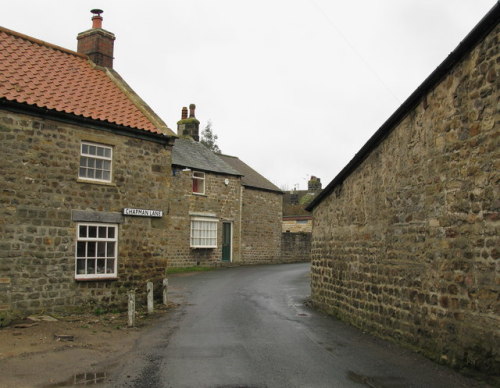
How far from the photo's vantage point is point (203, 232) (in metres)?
29.0

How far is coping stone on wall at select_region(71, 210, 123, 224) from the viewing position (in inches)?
507

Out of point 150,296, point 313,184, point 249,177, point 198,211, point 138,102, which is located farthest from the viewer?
point 313,184

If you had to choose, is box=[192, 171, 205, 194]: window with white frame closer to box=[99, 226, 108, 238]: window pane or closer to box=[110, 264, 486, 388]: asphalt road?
box=[110, 264, 486, 388]: asphalt road

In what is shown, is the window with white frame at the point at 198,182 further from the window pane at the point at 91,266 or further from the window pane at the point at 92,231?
the window pane at the point at 91,266

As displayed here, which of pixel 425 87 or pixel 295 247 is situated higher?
pixel 425 87

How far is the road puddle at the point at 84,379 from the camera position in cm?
706

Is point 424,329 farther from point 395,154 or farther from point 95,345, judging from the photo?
point 95,345

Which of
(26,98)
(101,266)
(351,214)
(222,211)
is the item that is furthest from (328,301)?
(222,211)

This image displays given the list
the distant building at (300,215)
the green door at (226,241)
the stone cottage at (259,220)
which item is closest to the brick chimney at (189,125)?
the stone cottage at (259,220)

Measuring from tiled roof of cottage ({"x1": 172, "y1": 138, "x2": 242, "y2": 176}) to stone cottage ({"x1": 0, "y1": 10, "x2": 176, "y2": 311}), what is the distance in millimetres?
11769

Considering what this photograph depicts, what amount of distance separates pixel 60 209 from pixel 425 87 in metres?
9.10

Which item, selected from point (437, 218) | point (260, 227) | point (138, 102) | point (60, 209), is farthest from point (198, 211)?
point (437, 218)

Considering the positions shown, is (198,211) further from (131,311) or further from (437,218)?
(437,218)

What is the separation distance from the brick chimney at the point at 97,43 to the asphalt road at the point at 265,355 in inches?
372
